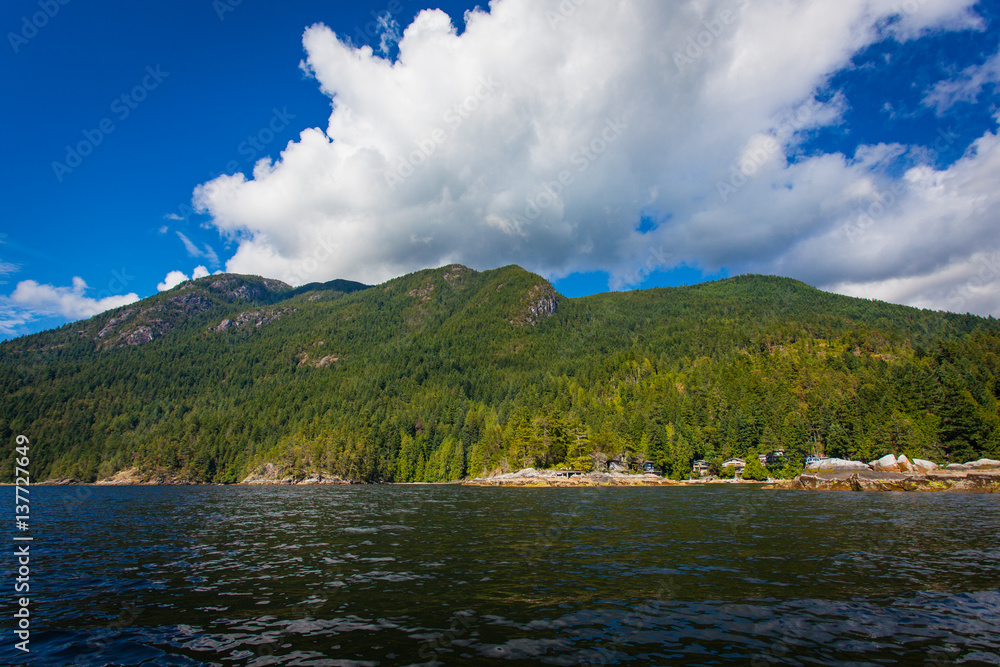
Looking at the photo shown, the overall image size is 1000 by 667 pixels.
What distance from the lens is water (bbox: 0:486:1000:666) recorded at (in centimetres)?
1065

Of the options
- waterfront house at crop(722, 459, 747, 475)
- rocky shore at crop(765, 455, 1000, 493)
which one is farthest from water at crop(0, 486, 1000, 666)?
waterfront house at crop(722, 459, 747, 475)

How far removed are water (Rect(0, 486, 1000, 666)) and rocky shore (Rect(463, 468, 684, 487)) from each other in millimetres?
76979

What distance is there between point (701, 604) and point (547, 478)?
98515 millimetres

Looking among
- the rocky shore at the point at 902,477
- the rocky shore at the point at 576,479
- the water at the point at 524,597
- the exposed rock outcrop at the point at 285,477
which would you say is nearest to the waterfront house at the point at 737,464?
the rocky shore at the point at 576,479

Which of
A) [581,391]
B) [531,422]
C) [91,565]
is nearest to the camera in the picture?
[91,565]

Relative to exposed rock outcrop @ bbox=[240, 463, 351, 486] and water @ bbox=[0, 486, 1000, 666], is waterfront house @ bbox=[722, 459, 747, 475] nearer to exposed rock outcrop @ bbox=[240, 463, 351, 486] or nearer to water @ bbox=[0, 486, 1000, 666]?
water @ bbox=[0, 486, 1000, 666]

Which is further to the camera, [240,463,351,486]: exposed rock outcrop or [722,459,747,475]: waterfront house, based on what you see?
[240,463,351,486]: exposed rock outcrop

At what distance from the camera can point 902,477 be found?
72062mm

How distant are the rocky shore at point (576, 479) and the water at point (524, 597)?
253ft

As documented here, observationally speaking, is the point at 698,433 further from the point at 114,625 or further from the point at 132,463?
the point at 132,463

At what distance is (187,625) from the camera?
12797mm

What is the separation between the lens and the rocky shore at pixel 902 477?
225 ft

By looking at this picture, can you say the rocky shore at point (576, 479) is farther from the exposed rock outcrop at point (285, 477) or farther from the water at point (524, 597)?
the water at point (524, 597)

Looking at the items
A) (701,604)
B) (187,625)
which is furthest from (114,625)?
(701,604)
